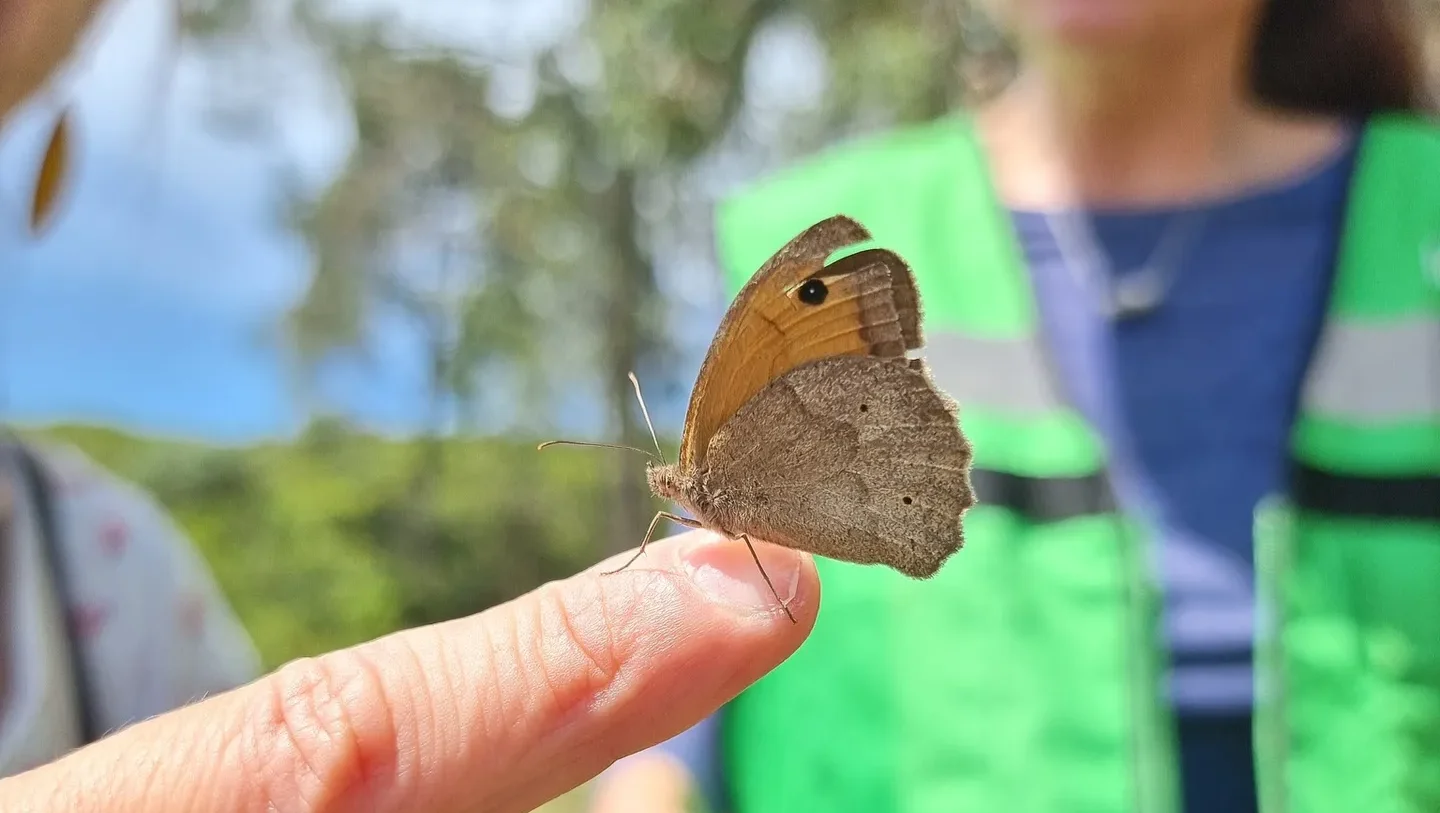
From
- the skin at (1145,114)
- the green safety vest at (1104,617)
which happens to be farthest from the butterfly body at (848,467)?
the skin at (1145,114)

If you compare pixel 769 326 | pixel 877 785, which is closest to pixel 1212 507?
pixel 877 785

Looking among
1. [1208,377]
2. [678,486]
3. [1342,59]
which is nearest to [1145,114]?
[1342,59]

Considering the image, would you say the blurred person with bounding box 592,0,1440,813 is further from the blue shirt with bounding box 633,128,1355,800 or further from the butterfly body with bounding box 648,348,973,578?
the butterfly body with bounding box 648,348,973,578

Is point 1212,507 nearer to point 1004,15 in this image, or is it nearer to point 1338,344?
point 1338,344

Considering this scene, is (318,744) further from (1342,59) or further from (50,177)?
(1342,59)

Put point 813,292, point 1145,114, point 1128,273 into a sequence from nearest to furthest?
point 813,292, point 1128,273, point 1145,114

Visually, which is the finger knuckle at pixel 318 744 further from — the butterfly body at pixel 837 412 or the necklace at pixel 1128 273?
the necklace at pixel 1128 273
